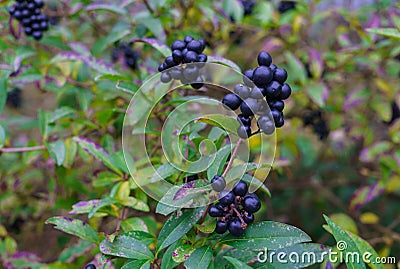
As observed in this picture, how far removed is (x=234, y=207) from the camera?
88 centimetres

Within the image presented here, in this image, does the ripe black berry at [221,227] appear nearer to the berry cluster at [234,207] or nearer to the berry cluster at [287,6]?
the berry cluster at [234,207]

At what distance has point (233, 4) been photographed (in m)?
1.93

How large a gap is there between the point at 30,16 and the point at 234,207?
110 centimetres

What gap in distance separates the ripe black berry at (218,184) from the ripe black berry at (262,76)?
21 centimetres

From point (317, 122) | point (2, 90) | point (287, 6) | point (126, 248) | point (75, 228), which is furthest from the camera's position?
point (287, 6)

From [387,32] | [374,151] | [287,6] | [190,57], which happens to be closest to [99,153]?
[190,57]

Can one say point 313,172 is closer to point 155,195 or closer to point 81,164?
point 81,164

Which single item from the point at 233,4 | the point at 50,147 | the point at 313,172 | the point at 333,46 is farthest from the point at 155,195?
the point at 313,172

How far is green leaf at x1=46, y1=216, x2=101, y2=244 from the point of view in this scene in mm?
1044

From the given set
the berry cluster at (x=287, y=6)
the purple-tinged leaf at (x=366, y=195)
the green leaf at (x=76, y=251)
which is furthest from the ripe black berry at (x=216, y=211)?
the berry cluster at (x=287, y=6)

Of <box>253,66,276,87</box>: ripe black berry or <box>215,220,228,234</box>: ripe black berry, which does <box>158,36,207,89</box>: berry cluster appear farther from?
<box>215,220,228,234</box>: ripe black berry

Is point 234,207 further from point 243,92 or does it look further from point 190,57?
point 190,57

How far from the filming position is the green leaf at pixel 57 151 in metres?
1.32

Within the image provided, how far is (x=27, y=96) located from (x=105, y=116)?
6.62ft
